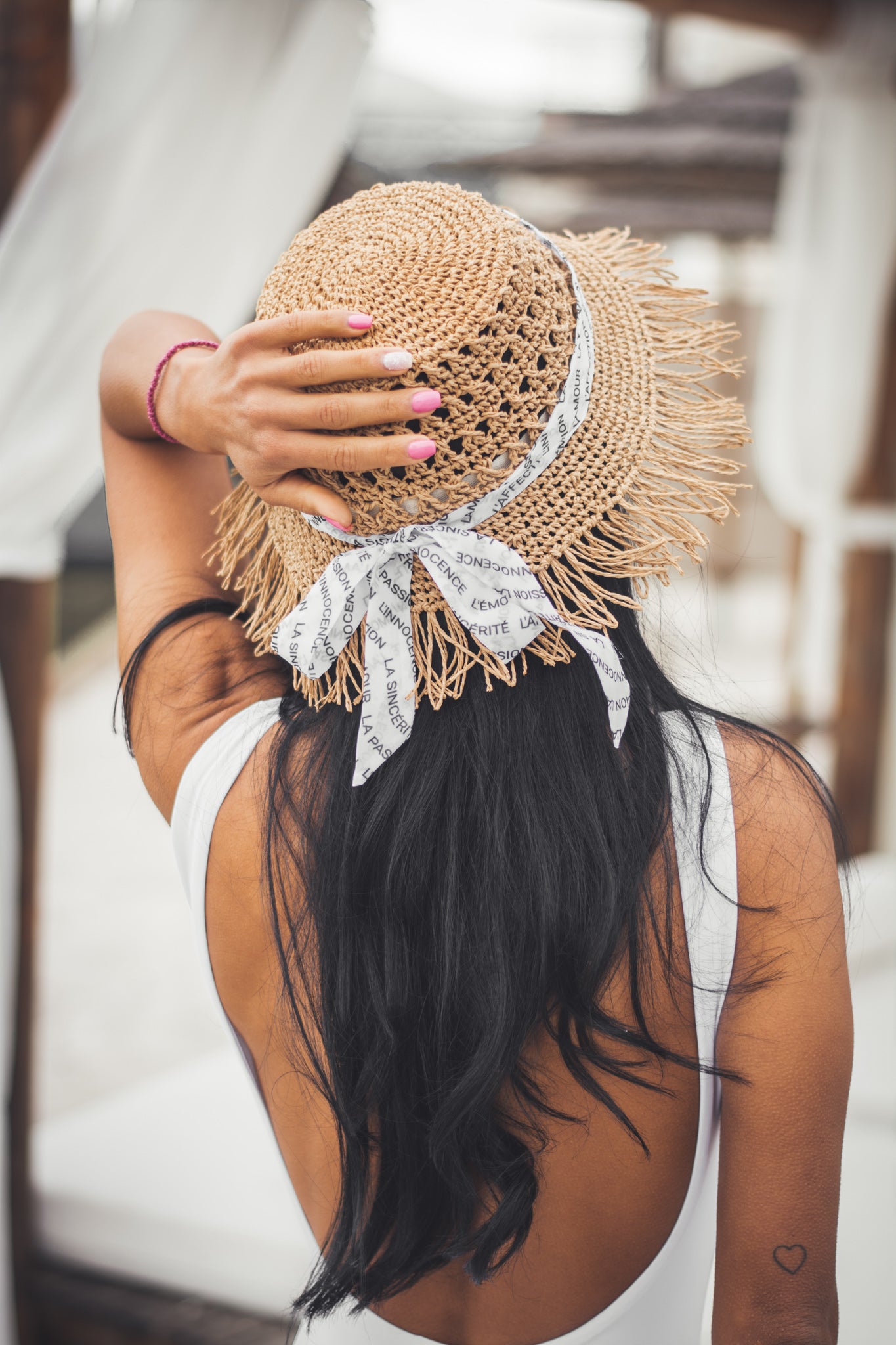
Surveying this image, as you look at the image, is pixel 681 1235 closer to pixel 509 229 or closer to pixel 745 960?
pixel 745 960

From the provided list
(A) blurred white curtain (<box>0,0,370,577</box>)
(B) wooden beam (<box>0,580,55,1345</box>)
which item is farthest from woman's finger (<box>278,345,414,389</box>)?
(B) wooden beam (<box>0,580,55,1345</box>)

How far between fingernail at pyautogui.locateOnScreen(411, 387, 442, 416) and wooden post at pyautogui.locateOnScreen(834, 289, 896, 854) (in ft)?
10.7

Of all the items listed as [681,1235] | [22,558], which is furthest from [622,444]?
[22,558]

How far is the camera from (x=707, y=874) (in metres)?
0.75

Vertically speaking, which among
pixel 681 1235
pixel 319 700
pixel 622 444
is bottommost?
pixel 681 1235

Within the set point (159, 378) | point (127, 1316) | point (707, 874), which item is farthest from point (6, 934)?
point (707, 874)

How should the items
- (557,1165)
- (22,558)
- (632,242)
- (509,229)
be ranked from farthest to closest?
(22,558) → (632,242) → (557,1165) → (509,229)

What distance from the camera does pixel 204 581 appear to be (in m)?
0.97

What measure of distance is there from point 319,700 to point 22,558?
113 cm

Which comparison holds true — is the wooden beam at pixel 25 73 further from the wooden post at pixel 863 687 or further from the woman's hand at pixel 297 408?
the wooden post at pixel 863 687

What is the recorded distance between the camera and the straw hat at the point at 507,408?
0.69 metres

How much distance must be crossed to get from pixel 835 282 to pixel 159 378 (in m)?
2.85

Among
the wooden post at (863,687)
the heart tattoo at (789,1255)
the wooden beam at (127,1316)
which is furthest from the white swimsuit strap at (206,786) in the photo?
the wooden post at (863,687)

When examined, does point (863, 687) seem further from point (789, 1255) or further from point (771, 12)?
point (789, 1255)
